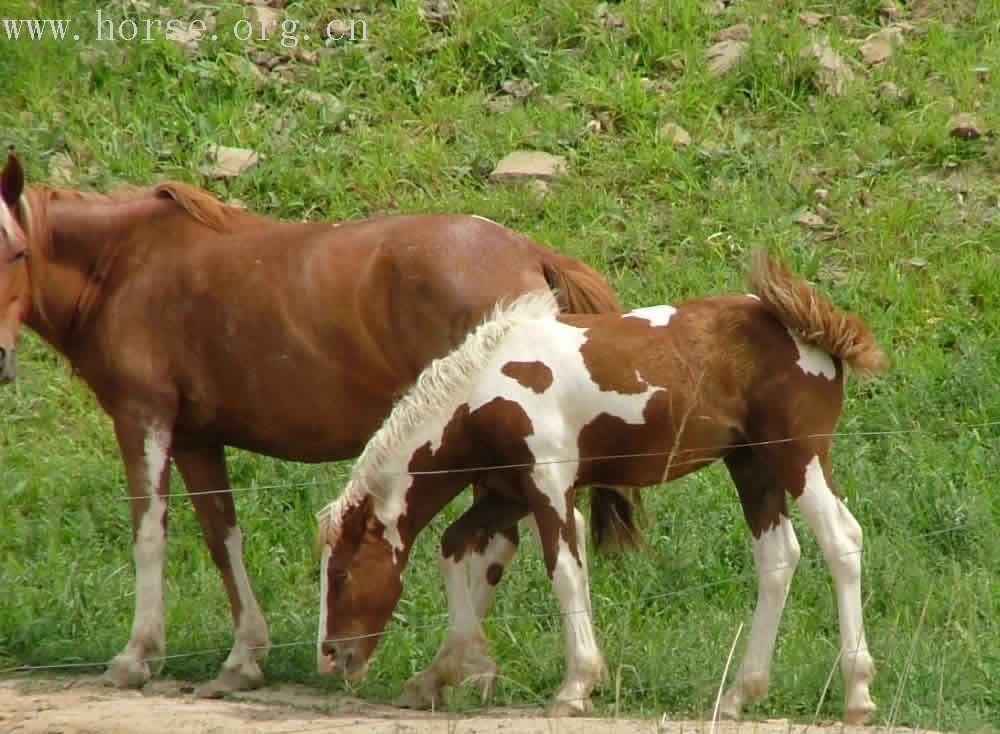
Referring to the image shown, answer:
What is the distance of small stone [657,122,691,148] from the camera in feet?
34.2

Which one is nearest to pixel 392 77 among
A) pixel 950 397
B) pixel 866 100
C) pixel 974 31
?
pixel 866 100

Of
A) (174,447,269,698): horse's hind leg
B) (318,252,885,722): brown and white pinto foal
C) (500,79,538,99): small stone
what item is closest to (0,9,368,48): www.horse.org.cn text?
(500,79,538,99): small stone

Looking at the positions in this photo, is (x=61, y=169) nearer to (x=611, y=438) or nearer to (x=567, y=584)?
(x=611, y=438)

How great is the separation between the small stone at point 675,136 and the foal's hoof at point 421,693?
196 inches

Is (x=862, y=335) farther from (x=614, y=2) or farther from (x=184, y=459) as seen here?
(x=614, y=2)

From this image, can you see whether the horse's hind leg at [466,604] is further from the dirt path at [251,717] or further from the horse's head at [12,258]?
the horse's head at [12,258]

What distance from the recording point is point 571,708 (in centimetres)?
579

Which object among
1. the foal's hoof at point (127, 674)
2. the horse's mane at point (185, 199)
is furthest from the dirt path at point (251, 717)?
the horse's mane at point (185, 199)

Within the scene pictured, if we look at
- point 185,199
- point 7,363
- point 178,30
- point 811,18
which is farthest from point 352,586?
point 811,18

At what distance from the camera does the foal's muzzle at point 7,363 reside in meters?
6.42

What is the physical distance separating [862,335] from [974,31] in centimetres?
605

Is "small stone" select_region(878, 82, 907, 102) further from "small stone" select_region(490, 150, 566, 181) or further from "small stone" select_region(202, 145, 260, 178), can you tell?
"small stone" select_region(202, 145, 260, 178)

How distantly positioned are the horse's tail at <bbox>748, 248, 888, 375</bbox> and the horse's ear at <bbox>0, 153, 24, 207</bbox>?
9.16 ft

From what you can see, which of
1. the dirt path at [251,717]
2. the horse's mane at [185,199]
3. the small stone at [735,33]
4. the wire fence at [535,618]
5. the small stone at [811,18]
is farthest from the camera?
the small stone at [811,18]
